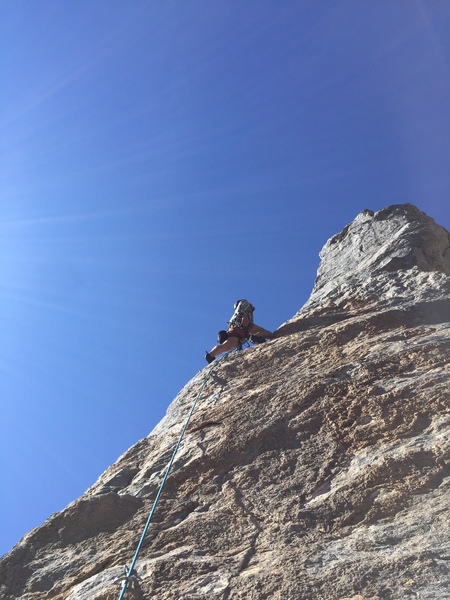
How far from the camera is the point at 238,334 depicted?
9.66 metres

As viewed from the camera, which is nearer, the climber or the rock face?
the rock face

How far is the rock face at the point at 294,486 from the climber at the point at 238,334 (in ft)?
4.07

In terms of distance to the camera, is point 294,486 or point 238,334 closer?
point 294,486

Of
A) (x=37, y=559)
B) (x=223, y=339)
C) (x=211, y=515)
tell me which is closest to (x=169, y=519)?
(x=211, y=515)

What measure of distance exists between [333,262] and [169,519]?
261 inches

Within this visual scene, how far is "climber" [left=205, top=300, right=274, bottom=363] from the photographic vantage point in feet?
29.2

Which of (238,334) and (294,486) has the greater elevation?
(238,334)

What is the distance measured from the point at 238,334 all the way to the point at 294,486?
16.5 ft

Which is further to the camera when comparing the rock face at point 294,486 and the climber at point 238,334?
the climber at point 238,334

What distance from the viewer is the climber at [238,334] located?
8.91 m

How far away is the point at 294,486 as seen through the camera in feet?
15.5

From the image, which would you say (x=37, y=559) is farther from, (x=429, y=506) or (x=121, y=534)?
(x=429, y=506)

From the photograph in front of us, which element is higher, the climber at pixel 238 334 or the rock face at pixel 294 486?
the climber at pixel 238 334

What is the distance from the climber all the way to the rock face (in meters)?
1.24
